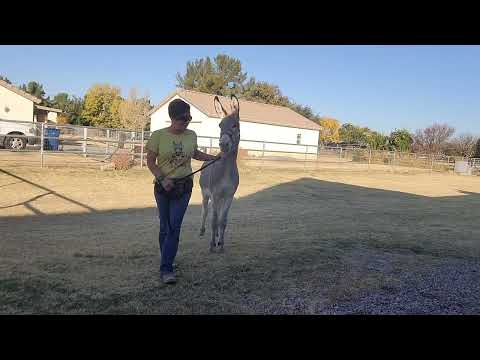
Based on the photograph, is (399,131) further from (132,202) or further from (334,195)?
(132,202)

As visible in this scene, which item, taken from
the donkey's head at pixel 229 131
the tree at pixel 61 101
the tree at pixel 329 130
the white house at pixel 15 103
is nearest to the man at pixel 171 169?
the donkey's head at pixel 229 131

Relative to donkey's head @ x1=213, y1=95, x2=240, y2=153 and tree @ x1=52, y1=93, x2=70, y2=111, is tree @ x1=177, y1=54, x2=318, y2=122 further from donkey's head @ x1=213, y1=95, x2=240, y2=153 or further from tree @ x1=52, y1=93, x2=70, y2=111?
donkey's head @ x1=213, y1=95, x2=240, y2=153

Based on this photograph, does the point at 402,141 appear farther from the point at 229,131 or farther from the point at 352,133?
the point at 229,131

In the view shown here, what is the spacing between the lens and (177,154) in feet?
12.7

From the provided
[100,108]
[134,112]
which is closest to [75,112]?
[100,108]

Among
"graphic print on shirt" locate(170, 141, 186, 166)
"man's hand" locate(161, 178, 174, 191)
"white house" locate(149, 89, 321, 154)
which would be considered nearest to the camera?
"man's hand" locate(161, 178, 174, 191)

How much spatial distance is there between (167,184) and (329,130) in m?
79.8

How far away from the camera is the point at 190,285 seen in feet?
12.8

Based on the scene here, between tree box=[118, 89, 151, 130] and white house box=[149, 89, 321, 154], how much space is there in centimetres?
1008

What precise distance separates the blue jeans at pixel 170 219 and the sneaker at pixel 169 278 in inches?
1.9

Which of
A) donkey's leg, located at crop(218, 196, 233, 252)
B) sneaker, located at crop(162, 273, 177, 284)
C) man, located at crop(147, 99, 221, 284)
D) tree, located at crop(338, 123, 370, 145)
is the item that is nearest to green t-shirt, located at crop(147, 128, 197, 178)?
man, located at crop(147, 99, 221, 284)

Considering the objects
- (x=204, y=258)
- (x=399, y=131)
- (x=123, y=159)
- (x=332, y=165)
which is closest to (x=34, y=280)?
(x=204, y=258)

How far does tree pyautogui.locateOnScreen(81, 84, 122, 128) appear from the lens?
57.0 metres
